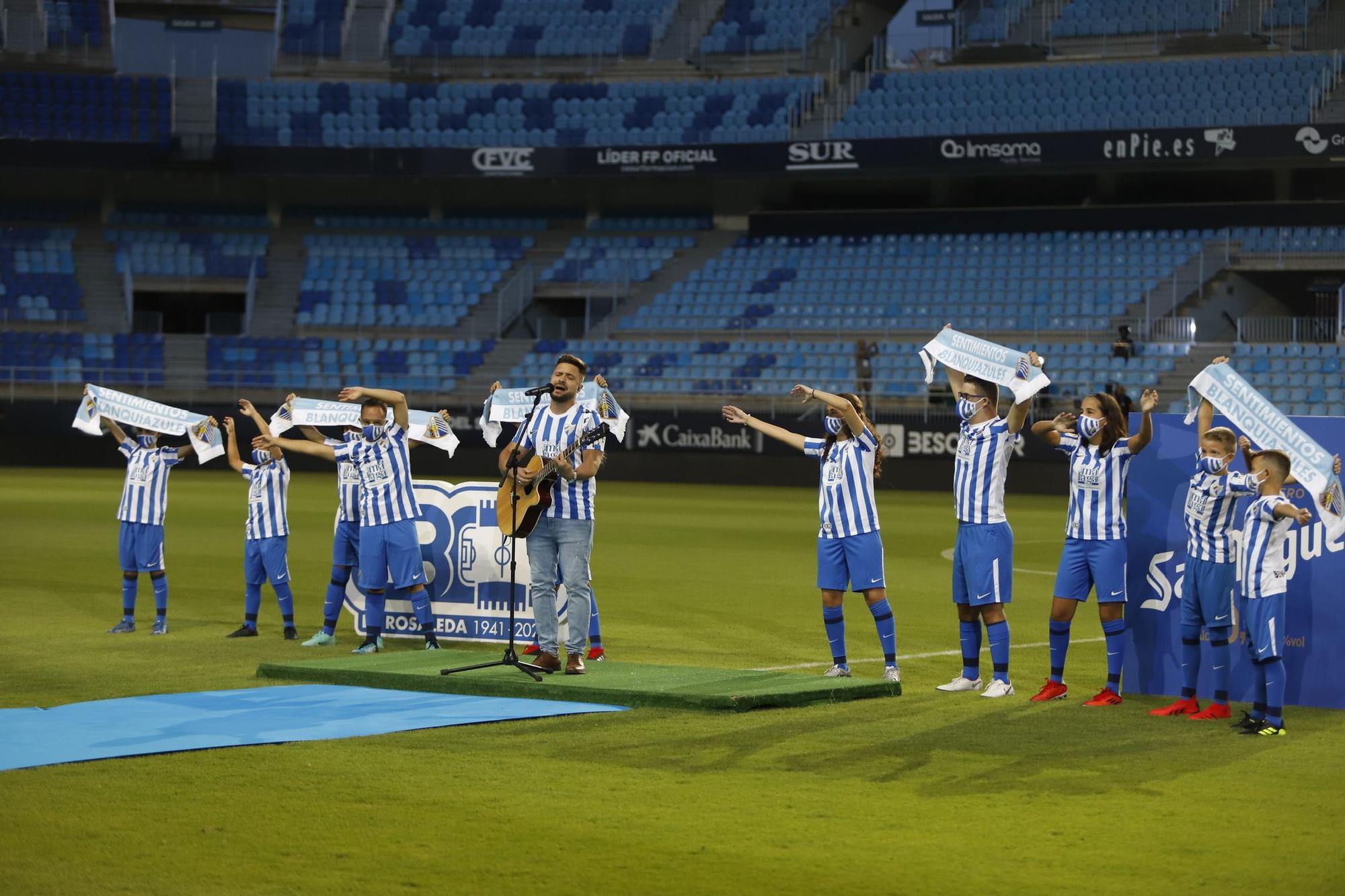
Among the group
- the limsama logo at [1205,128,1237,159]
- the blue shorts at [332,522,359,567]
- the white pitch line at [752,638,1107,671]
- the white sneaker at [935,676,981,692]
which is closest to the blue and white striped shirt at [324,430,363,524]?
the blue shorts at [332,522,359,567]

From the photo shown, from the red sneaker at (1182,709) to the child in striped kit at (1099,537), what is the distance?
37 cm

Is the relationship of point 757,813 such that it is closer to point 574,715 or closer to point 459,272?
point 574,715

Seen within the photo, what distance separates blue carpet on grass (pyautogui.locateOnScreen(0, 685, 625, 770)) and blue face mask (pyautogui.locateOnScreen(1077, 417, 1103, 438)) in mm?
3538

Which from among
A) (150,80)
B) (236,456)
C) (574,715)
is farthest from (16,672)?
(150,80)

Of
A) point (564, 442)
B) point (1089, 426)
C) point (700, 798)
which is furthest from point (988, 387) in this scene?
point (700, 798)

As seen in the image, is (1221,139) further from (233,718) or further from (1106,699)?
(233,718)

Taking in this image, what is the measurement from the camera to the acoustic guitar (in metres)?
10.4

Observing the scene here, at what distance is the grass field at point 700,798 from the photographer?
6105mm

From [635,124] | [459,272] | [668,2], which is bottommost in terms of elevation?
[459,272]

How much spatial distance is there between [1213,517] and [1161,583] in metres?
1.10

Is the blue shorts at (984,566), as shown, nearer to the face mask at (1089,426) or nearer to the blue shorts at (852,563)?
the blue shorts at (852,563)

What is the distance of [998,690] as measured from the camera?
34.3 feet

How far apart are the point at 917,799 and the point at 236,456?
8.37 meters

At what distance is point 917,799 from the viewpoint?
738 cm
